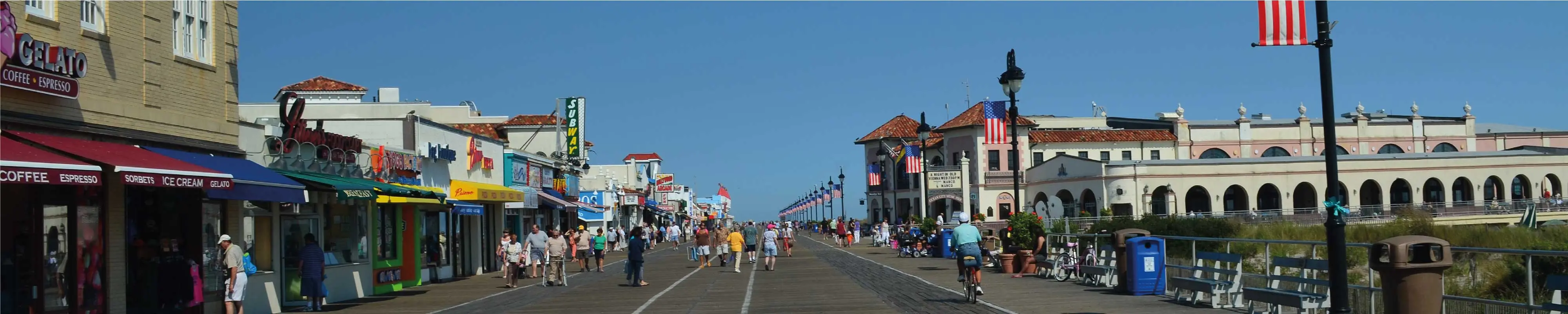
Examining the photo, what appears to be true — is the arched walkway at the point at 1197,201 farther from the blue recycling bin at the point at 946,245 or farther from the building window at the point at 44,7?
the building window at the point at 44,7

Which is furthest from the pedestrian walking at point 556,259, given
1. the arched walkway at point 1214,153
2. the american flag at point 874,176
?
the arched walkway at point 1214,153

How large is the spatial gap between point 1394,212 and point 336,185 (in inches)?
2117

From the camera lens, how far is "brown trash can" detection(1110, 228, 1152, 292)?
20.4m

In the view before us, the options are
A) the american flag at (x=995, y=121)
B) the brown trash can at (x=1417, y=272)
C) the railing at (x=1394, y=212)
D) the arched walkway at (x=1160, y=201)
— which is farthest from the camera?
the arched walkway at (x=1160, y=201)

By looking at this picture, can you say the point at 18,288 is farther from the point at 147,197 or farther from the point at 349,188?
the point at 349,188

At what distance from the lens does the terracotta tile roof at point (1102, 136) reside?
81688 mm

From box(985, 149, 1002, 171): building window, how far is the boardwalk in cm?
4673

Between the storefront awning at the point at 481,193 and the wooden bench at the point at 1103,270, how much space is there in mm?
15618

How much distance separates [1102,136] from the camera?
8206cm

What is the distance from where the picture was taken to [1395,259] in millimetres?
11711

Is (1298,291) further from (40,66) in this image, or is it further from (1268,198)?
(1268,198)

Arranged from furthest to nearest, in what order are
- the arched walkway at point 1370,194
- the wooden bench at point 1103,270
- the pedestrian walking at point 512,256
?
the arched walkway at point 1370,194
the pedestrian walking at point 512,256
the wooden bench at point 1103,270

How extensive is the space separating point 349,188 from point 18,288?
6.67 meters

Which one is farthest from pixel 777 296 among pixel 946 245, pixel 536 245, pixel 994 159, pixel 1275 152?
pixel 1275 152
